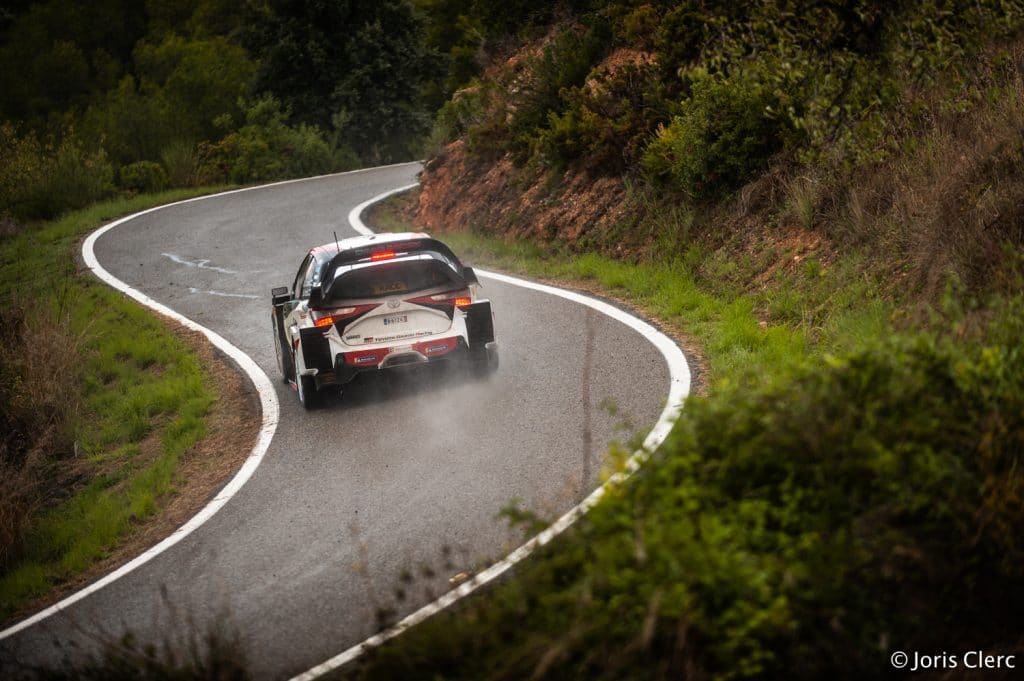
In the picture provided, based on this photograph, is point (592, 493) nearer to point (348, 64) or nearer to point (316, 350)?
point (316, 350)

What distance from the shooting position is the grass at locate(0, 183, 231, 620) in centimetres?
896

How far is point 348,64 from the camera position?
133ft

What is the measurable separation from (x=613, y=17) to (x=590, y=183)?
3.58 m

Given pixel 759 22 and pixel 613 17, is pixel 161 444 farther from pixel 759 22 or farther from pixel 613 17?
pixel 613 17

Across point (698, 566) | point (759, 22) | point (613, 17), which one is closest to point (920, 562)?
point (698, 566)

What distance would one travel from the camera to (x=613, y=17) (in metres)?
19.2

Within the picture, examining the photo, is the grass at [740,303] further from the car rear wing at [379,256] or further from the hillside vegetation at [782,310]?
the car rear wing at [379,256]

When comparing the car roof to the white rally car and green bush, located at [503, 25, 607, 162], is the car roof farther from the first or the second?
green bush, located at [503, 25, 607, 162]

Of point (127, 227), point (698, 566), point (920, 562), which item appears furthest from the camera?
point (127, 227)

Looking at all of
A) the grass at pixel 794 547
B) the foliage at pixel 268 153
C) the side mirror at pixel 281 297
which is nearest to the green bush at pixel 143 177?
the foliage at pixel 268 153

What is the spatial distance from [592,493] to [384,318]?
393 centimetres

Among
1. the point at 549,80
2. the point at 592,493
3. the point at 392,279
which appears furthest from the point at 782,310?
the point at 549,80

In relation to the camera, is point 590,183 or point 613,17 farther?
point 613,17

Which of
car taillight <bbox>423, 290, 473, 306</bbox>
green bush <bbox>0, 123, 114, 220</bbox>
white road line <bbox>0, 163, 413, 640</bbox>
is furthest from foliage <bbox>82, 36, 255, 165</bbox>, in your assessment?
car taillight <bbox>423, 290, 473, 306</bbox>
